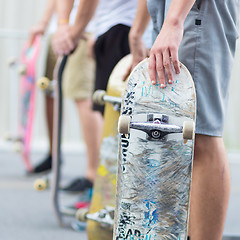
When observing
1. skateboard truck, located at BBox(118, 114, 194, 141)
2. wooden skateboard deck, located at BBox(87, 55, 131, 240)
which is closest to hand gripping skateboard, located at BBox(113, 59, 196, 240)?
skateboard truck, located at BBox(118, 114, 194, 141)

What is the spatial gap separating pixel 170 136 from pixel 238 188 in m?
2.45

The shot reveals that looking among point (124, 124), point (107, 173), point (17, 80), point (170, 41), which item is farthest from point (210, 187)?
point (17, 80)

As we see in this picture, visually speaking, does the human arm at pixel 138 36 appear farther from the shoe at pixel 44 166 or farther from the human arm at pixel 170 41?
the shoe at pixel 44 166

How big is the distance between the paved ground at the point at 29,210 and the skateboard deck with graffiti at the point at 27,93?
1.00ft

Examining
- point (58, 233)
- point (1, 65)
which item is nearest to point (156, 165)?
point (58, 233)

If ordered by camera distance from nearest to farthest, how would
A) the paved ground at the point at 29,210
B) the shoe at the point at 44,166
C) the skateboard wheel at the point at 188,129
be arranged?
the skateboard wheel at the point at 188,129 → the paved ground at the point at 29,210 → the shoe at the point at 44,166

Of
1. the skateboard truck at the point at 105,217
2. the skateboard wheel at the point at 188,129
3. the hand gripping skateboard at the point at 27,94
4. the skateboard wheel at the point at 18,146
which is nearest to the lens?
the skateboard wheel at the point at 188,129

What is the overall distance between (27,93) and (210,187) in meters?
2.23

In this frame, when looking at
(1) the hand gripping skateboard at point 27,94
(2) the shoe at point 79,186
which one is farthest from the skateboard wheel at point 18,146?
(2) the shoe at point 79,186

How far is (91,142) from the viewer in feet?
10.5

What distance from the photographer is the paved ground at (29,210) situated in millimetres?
2557

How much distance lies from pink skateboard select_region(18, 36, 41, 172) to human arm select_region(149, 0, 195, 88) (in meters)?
2.05

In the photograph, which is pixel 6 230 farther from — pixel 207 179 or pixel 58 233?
pixel 207 179

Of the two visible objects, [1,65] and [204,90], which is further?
[1,65]
